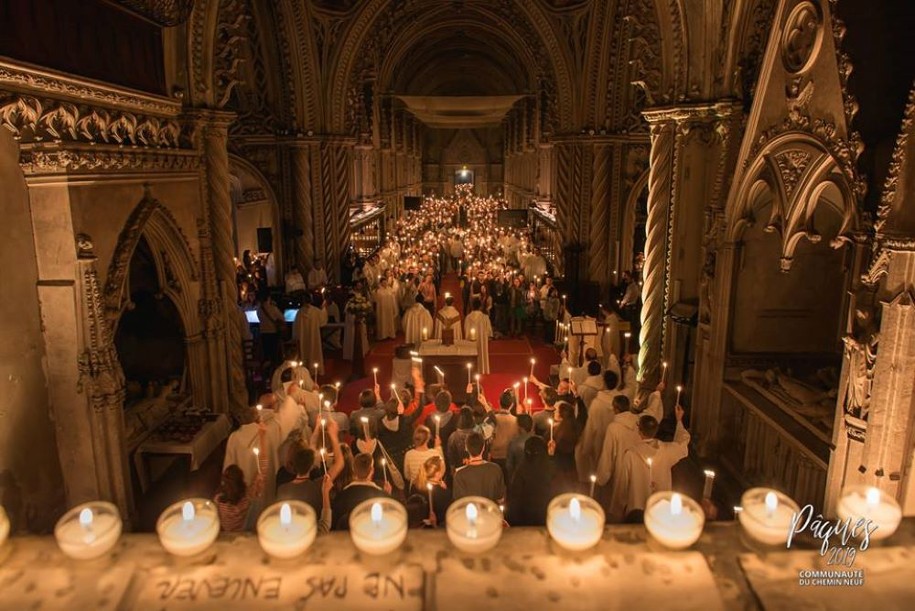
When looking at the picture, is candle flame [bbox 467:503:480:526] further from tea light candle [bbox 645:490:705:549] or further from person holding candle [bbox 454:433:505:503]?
person holding candle [bbox 454:433:505:503]

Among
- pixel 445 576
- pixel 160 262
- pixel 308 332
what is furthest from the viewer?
pixel 308 332

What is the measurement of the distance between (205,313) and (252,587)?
21.6 ft

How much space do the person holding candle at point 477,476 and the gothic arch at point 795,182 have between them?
342cm

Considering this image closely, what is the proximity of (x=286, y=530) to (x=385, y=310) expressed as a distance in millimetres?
11807

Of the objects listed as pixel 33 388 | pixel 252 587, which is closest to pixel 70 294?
pixel 33 388

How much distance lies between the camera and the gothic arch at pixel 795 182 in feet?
18.0

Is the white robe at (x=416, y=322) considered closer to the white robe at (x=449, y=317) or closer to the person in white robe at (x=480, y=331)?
the white robe at (x=449, y=317)

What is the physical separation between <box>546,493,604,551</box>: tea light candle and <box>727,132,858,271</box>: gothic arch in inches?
149

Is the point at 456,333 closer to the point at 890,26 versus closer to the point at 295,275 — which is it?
the point at 295,275

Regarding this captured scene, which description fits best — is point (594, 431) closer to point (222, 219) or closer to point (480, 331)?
point (480, 331)

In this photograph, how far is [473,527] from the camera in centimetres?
245

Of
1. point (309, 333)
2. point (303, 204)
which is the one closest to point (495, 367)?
point (309, 333)

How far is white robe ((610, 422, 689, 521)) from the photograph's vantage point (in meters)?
5.55

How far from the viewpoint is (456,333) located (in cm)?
1168
